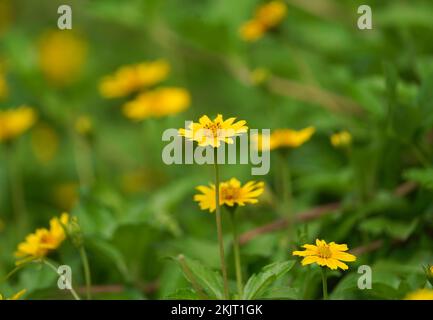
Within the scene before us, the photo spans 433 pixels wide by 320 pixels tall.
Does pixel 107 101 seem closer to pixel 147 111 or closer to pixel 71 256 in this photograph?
pixel 147 111

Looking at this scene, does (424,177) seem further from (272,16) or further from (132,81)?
(132,81)

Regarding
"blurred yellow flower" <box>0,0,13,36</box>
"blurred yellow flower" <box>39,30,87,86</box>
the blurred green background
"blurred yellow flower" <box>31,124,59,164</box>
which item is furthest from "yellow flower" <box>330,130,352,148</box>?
"blurred yellow flower" <box>0,0,13,36</box>

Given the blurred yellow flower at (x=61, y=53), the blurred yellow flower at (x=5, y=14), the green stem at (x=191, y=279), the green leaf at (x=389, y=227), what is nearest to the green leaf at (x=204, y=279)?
the green stem at (x=191, y=279)

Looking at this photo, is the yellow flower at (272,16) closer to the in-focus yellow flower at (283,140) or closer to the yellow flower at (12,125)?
the in-focus yellow flower at (283,140)

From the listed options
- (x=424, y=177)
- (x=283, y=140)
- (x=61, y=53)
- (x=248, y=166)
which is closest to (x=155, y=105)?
(x=248, y=166)

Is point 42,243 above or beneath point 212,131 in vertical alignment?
beneath
